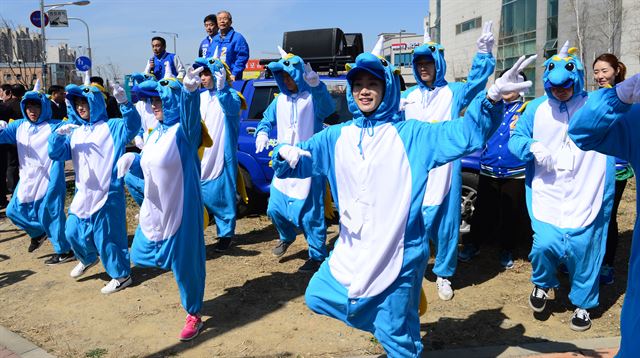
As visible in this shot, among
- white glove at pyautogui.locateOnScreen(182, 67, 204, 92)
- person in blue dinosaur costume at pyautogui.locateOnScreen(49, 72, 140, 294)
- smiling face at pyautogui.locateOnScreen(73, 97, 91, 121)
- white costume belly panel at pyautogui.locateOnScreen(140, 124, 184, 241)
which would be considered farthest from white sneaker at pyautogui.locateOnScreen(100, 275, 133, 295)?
white glove at pyautogui.locateOnScreen(182, 67, 204, 92)

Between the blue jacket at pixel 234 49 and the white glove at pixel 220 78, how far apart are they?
67.8 inches

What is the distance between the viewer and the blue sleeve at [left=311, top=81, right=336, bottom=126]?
18.2 feet

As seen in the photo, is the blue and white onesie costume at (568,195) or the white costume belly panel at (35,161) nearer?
the blue and white onesie costume at (568,195)

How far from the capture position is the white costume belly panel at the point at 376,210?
9.37ft

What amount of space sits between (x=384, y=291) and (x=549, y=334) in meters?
1.93

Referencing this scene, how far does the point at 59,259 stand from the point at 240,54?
11.4 ft

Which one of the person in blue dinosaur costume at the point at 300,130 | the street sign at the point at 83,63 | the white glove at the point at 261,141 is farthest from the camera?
the street sign at the point at 83,63

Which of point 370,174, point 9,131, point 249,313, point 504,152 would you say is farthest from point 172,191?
point 9,131

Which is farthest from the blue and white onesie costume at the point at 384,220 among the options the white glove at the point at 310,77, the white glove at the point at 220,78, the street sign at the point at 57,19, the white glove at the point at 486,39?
the street sign at the point at 57,19

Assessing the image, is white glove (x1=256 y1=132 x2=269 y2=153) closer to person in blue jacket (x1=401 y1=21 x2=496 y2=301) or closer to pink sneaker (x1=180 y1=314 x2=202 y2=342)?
person in blue jacket (x1=401 y1=21 x2=496 y2=301)

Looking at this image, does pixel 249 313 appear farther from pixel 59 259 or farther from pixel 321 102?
pixel 59 259

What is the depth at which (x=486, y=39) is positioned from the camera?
3.33 meters

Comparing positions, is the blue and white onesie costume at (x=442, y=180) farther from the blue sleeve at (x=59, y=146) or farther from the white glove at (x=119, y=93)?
the blue sleeve at (x=59, y=146)

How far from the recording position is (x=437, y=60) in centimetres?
496
